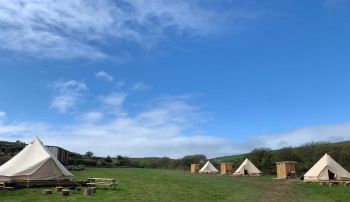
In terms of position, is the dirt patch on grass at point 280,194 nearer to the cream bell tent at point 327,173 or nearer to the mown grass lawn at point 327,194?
the mown grass lawn at point 327,194

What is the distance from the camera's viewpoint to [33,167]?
31.3 m

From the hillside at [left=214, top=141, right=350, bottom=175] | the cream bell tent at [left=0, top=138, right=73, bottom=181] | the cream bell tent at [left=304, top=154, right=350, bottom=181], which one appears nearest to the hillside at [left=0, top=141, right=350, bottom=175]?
the hillside at [left=214, top=141, right=350, bottom=175]

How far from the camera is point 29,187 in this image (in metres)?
28.8

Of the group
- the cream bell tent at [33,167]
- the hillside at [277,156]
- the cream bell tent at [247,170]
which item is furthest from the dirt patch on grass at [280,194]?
the cream bell tent at [247,170]

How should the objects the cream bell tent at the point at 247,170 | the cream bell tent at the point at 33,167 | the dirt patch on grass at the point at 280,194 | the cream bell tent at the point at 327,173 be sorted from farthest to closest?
the cream bell tent at the point at 247,170, the cream bell tent at the point at 327,173, the cream bell tent at the point at 33,167, the dirt patch on grass at the point at 280,194

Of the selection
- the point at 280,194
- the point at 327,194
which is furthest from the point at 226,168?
the point at 280,194

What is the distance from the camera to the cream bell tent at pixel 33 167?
30353 mm

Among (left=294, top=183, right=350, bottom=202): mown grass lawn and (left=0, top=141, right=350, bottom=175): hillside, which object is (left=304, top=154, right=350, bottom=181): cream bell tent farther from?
(left=294, top=183, right=350, bottom=202): mown grass lawn

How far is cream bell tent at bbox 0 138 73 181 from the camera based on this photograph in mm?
30353

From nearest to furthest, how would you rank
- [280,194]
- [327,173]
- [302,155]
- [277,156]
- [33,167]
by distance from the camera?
1. [280,194]
2. [33,167]
3. [327,173]
4. [302,155]
5. [277,156]

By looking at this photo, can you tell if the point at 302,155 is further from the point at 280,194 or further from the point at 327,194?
the point at 280,194

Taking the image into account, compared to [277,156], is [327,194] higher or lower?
lower

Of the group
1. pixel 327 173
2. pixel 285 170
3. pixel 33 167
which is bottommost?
pixel 327 173

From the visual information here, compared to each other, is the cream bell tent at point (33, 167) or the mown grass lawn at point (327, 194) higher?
the cream bell tent at point (33, 167)
